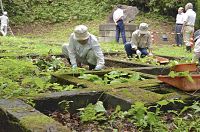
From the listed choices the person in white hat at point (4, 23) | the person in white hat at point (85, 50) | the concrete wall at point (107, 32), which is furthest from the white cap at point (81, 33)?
the person in white hat at point (4, 23)

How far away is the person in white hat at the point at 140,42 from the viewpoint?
10.5 metres

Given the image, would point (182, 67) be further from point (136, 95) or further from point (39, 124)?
point (39, 124)

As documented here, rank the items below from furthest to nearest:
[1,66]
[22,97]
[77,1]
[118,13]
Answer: [77,1] < [118,13] < [1,66] < [22,97]

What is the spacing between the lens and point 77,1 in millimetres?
28219

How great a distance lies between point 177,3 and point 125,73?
1828 cm

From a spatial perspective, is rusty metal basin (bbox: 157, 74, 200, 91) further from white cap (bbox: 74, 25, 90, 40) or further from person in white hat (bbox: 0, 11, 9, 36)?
person in white hat (bbox: 0, 11, 9, 36)

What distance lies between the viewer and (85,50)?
303 inches

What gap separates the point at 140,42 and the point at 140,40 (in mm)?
48

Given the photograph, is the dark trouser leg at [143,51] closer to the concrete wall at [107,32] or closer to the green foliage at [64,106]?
the green foliage at [64,106]

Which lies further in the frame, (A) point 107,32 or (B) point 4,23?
(B) point 4,23

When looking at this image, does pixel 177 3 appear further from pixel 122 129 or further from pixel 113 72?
pixel 122 129

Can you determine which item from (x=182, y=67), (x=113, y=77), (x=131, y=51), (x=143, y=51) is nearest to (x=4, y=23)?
(x=131, y=51)

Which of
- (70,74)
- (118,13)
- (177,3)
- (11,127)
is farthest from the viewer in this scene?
(177,3)

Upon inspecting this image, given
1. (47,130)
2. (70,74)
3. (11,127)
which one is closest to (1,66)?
(70,74)
